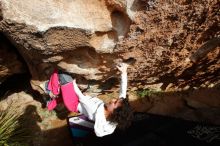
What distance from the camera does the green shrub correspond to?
6.14 meters

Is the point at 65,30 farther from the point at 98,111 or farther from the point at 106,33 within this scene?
the point at 98,111

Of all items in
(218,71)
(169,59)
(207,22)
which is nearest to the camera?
(207,22)

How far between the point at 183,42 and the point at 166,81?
1.49 m

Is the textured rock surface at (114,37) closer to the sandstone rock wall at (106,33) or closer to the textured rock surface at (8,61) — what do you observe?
the sandstone rock wall at (106,33)

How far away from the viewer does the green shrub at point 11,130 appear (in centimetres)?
614

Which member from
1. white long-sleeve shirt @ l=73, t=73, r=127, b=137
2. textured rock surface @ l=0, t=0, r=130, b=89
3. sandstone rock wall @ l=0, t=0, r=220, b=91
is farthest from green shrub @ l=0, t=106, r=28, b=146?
white long-sleeve shirt @ l=73, t=73, r=127, b=137

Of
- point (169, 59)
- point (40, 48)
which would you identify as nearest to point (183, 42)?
point (169, 59)

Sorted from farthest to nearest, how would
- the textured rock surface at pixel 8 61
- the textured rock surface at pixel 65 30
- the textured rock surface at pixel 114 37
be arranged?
1. the textured rock surface at pixel 8 61
2. the textured rock surface at pixel 114 37
3. the textured rock surface at pixel 65 30

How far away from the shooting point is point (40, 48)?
16.9ft

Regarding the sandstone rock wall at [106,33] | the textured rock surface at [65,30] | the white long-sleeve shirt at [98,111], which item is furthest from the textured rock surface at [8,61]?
the white long-sleeve shirt at [98,111]

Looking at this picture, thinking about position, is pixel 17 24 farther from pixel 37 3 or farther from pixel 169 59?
pixel 169 59

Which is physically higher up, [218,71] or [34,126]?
[218,71]

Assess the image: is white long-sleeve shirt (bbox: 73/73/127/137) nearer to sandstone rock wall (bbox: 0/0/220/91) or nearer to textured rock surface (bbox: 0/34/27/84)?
sandstone rock wall (bbox: 0/0/220/91)

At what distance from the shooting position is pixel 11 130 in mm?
6270
